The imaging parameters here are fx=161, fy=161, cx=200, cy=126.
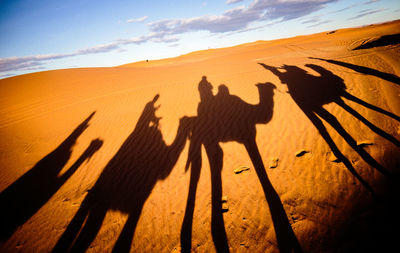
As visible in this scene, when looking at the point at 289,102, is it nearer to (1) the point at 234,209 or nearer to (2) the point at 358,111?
(2) the point at 358,111

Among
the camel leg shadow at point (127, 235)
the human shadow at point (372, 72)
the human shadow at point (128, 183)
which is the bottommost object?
the camel leg shadow at point (127, 235)

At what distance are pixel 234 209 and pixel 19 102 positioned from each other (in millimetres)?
14645

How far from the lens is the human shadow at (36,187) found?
3832mm

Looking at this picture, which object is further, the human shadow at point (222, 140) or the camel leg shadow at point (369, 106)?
the camel leg shadow at point (369, 106)

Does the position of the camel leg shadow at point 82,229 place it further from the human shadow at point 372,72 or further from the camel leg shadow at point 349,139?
the human shadow at point 372,72

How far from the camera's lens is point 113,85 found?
1155cm

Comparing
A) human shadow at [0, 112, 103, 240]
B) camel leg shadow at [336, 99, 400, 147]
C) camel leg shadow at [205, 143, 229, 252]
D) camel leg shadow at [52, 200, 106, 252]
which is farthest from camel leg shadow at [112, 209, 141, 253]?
camel leg shadow at [336, 99, 400, 147]

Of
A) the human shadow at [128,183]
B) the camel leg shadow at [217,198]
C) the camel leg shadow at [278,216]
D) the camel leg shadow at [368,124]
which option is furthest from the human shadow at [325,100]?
the human shadow at [128,183]

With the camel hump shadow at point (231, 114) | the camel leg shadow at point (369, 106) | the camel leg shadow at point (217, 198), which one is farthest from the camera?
the camel hump shadow at point (231, 114)

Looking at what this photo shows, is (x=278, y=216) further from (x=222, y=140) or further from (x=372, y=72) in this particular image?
(x=372, y=72)

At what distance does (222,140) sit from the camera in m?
5.38

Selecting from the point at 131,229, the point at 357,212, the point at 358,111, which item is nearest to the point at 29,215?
the point at 131,229

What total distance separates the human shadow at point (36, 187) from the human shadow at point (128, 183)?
1.18m

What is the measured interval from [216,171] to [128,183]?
2429mm
